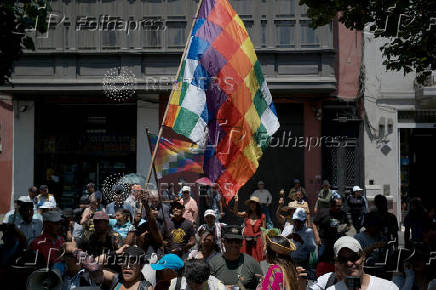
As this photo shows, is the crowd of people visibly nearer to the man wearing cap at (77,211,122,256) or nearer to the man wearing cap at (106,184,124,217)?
the man wearing cap at (77,211,122,256)

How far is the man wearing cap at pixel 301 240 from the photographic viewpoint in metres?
8.53

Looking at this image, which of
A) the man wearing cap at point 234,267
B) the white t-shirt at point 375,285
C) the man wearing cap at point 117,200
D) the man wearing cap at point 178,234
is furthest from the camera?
the man wearing cap at point 117,200

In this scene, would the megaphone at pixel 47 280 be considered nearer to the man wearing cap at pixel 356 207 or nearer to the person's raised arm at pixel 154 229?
the person's raised arm at pixel 154 229

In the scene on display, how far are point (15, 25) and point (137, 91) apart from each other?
973cm

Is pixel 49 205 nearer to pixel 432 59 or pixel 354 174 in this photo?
pixel 432 59

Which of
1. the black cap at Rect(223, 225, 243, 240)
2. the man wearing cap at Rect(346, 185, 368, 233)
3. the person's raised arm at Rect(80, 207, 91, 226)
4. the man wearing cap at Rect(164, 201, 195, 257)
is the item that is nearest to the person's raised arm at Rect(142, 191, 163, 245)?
the man wearing cap at Rect(164, 201, 195, 257)

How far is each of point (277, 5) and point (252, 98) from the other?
1084 cm

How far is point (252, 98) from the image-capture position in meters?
10.6

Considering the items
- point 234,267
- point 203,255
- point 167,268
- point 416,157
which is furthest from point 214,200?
point 167,268

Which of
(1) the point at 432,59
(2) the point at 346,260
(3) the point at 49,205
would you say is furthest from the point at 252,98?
(2) the point at 346,260

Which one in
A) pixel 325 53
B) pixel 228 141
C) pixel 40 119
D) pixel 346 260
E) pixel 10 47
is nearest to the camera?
pixel 346 260

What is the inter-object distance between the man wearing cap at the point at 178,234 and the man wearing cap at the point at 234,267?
47.9 inches

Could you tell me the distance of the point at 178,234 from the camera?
8414mm

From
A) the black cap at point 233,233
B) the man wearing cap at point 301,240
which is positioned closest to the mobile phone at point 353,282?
the black cap at point 233,233
